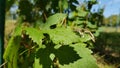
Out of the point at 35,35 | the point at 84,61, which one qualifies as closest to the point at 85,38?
the point at 84,61

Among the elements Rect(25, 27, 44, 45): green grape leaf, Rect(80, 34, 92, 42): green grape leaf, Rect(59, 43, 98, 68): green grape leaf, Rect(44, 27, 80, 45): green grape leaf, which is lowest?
Rect(59, 43, 98, 68): green grape leaf

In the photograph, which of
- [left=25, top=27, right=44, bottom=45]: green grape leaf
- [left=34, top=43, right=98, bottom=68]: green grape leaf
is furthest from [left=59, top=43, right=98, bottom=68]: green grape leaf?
[left=25, top=27, right=44, bottom=45]: green grape leaf

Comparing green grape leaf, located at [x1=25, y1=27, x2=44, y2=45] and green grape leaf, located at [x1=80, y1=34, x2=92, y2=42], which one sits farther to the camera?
green grape leaf, located at [x1=80, y1=34, x2=92, y2=42]

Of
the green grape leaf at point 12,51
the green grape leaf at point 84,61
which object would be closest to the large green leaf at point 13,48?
the green grape leaf at point 12,51

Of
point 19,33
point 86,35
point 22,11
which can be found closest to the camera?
point 19,33

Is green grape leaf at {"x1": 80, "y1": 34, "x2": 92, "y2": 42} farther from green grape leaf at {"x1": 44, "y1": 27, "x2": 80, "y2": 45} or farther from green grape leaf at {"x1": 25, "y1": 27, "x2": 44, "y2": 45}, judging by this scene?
green grape leaf at {"x1": 25, "y1": 27, "x2": 44, "y2": 45}

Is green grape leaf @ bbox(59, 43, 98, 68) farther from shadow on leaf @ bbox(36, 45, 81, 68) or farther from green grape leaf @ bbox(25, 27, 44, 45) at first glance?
green grape leaf @ bbox(25, 27, 44, 45)

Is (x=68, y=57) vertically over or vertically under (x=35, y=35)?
under

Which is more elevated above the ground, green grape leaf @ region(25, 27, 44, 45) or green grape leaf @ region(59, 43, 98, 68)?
green grape leaf @ region(25, 27, 44, 45)

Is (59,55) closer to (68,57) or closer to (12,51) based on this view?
(68,57)

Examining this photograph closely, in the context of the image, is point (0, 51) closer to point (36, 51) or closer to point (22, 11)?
point (36, 51)

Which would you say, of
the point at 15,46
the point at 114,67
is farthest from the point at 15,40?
the point at 114,67
